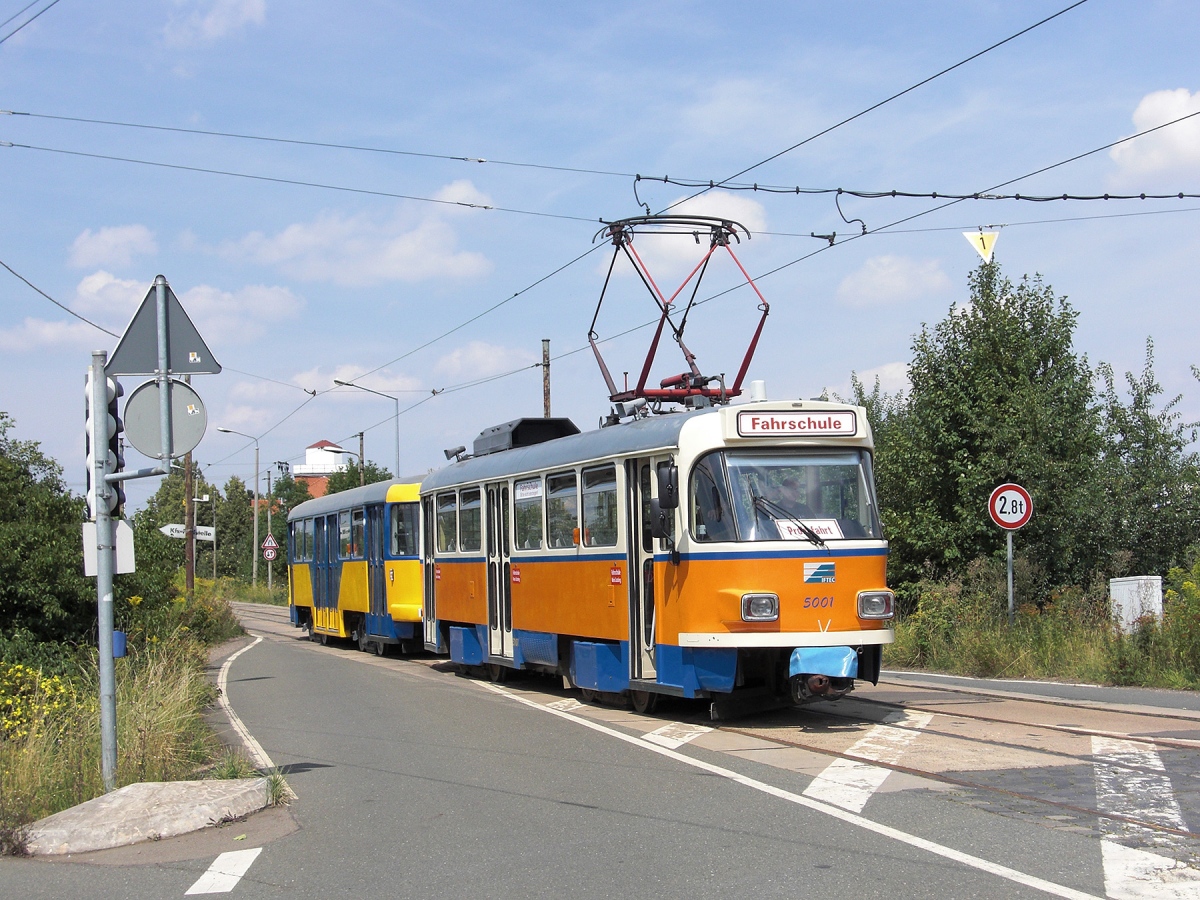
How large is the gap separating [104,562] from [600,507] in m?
5.94

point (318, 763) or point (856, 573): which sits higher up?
point (856, 573)

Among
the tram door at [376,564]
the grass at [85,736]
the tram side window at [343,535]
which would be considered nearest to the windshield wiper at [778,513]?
the grass at [85,736]

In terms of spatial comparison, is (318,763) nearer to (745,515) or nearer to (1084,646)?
(745,515)

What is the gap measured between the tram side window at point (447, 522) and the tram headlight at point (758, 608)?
7.93 m

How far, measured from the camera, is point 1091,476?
20.9 m

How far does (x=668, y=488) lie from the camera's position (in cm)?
1133

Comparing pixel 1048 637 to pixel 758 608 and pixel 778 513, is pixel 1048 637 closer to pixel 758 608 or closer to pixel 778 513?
pixel 778 513

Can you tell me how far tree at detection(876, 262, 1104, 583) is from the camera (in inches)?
821

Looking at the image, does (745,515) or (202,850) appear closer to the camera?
(202,850)

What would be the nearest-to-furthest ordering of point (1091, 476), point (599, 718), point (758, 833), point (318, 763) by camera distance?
point (758, 833) < point (318, 763) < point (599, 718) < point (1091, 476)

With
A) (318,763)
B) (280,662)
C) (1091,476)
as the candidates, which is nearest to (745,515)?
(318,763)

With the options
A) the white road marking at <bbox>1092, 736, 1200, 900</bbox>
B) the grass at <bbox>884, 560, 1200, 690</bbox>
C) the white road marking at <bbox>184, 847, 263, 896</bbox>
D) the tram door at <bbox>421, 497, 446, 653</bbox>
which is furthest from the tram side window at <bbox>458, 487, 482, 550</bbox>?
the white road marking at <bbox>184, 847, 263, 896</bbox>

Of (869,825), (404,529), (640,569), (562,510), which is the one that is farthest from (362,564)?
(869,825)

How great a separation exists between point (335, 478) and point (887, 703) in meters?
52.8
